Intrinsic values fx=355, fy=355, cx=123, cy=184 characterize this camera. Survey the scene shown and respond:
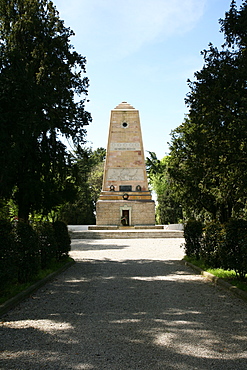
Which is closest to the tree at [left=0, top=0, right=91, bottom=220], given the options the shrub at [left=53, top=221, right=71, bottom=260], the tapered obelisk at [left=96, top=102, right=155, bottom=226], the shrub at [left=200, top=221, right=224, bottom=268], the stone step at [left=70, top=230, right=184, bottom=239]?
the shrub at [left=53, top=221, right=71, bottom=260]

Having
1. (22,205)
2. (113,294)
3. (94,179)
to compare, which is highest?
(94,179)

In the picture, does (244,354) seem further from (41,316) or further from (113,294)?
(113,294)

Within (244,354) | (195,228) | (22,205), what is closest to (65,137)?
(22,205)

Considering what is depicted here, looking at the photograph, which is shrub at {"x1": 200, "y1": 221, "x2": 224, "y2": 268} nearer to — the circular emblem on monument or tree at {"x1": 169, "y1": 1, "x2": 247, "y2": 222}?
tree at {"x1": 169, "y1": 1, "x2": 247, "y2": 222}

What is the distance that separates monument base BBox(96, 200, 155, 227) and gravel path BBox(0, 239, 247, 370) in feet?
77.6

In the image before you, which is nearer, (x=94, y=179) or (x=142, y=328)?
(x=142, y=328)

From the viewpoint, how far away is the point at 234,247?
23.3ft

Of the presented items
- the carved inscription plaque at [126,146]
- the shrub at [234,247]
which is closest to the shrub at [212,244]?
the shrub at [234,247]

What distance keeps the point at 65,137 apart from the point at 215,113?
5699 mm

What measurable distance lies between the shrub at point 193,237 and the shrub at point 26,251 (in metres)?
5.25

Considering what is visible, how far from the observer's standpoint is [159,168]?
196ft

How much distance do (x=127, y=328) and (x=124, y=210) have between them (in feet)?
89.6

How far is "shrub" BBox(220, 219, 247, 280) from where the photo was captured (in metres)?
6.82

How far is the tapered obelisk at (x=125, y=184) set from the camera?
31094 mm
